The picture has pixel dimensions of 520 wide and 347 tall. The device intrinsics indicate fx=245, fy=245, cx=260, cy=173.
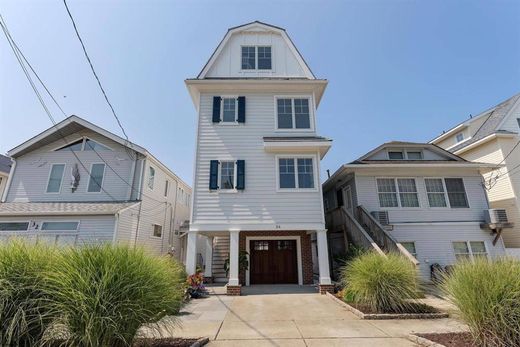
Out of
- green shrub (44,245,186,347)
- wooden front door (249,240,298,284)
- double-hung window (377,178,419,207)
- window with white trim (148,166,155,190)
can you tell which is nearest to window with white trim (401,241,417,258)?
double-hung window (377,178,419,207)

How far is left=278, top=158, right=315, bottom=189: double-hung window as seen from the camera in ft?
36.5

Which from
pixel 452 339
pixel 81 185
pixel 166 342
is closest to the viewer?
→ pixel 166 342

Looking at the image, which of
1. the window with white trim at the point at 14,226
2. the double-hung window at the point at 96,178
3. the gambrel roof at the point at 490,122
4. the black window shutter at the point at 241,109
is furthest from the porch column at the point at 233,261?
the gambrel roof at the point at 490,122

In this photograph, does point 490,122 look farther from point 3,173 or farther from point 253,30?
point 3,173

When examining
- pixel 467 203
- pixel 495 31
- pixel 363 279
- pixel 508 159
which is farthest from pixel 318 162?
pixel 508 159

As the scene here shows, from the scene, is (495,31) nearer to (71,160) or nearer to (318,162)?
(318,162)

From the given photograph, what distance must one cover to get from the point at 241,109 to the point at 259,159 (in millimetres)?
2711

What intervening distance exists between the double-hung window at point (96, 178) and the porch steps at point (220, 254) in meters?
7.39

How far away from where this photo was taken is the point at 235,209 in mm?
10766

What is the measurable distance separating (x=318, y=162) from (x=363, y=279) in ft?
18.4

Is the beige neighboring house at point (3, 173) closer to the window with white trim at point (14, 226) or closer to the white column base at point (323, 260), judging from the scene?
the window with white trim at point (14, 226)

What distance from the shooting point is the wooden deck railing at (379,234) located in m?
9.56

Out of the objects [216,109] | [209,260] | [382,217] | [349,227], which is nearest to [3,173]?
[209,260]

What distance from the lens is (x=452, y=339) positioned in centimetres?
454
